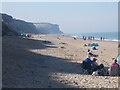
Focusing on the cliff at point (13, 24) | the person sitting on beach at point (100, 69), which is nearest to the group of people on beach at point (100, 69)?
the person sitting on beach at point (100, 69)

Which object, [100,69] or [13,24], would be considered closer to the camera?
[100,69]

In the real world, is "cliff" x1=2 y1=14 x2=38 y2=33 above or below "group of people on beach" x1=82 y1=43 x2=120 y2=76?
above

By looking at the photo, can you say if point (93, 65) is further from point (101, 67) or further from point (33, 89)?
point (33, 89)

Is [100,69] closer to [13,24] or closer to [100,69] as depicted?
[100,69]

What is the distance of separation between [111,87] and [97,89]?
73 centimetres

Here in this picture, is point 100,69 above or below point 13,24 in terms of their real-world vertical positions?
below

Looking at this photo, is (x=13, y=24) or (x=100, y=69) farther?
(x=13, y=24)

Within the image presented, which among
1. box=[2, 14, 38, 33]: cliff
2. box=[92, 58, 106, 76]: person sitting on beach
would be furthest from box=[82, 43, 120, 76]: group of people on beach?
box=[2, 14, 38, 33]: cliff

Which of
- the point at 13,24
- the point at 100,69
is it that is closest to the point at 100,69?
the point at 100,69

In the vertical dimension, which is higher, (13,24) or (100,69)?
(13,24)

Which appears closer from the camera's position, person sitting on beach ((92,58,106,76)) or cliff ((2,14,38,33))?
person sitting on beach ((92,58,106,76))

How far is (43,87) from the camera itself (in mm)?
10055

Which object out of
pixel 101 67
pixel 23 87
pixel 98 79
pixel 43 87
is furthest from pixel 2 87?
pixel 101 67

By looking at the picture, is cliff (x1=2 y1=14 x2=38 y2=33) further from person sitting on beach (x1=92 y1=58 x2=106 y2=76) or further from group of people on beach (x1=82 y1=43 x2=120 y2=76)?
person sitting on beach (x1=92 y1=58 x2=106 y2=76)
